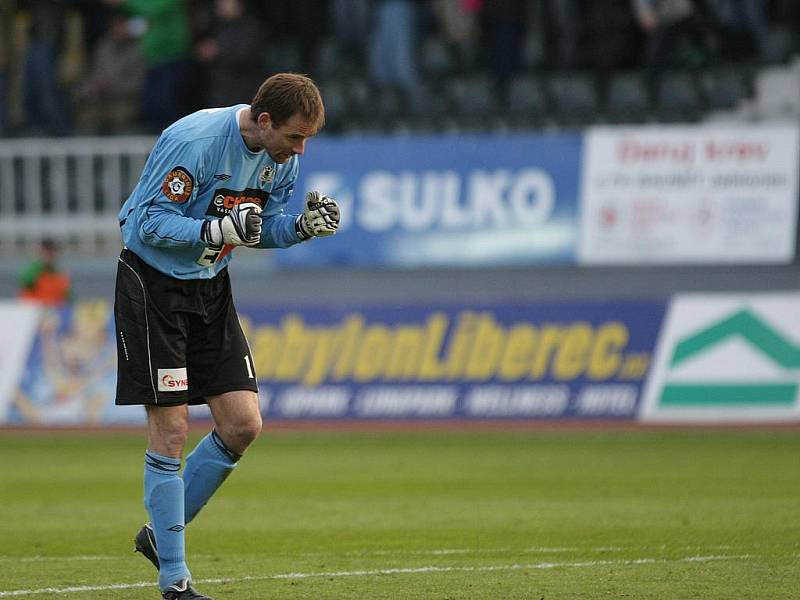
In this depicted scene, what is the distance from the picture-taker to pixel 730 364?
1558cm

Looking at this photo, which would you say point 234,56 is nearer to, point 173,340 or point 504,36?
point 504,36

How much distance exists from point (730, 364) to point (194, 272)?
9864 millimetres

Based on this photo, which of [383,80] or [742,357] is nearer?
[742,357]

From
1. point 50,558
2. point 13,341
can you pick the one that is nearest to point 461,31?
point 13,341

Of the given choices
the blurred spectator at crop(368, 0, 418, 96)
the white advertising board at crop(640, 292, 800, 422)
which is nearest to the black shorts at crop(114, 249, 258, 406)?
the white advertising board at crop(640, 292, 800, 422)

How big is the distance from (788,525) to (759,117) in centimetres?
1028

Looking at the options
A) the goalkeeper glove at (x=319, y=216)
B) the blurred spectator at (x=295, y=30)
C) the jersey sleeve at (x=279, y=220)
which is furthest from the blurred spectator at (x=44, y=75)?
the goalkeeper glove at (x=319, y=216)

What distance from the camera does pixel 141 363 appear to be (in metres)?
6.64

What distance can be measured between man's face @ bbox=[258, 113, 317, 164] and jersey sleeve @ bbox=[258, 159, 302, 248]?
29 centimetres

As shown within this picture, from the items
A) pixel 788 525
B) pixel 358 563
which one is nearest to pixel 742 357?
pixel 788 525

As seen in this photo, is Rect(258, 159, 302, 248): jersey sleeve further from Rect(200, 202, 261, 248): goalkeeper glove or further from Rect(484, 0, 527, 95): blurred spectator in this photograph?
Rect(484, 0, 527, 95): blurred spectator

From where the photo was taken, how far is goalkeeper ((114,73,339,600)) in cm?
653

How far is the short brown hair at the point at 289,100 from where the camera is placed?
6512mm

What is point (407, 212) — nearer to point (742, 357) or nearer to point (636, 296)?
point (636, 296)
